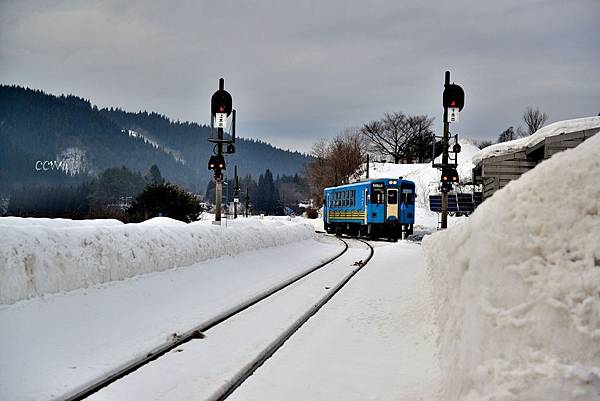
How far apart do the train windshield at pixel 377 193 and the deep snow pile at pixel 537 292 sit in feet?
80.0

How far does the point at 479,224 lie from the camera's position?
148 inches

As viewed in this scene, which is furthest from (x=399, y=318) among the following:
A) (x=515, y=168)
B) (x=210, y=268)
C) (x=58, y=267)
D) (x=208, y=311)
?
(x=515, y=168)

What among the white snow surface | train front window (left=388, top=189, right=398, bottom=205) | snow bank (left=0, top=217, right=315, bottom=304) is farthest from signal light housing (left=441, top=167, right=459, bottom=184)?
snow bank (left=0, top=217, right=315, bottom=304)

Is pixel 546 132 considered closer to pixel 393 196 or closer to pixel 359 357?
pixel 359 357

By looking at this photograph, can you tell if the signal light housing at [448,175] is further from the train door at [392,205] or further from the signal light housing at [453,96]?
the train door at [392,205]

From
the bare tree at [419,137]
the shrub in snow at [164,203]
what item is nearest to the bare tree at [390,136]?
the bare tree at [419,137]

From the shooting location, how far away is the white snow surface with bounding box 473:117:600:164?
14.1 metres

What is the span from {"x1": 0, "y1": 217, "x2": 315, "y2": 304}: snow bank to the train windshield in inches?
654

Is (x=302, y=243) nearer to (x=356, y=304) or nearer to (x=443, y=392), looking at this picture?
(x=356, y=304)

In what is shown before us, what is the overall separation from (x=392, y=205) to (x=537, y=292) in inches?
1002

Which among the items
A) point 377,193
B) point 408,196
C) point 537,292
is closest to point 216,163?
point 377,193

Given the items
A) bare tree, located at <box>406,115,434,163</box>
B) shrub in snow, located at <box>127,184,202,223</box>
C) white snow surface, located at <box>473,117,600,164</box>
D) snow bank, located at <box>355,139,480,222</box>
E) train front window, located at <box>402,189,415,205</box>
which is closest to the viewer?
white snow surface, located at <box>473,117,600,164</box>

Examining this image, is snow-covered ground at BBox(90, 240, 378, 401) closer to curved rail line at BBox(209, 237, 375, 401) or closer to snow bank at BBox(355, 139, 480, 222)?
curved rail line at BBox(209, 237, 375, 401)

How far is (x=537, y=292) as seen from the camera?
301 cm
